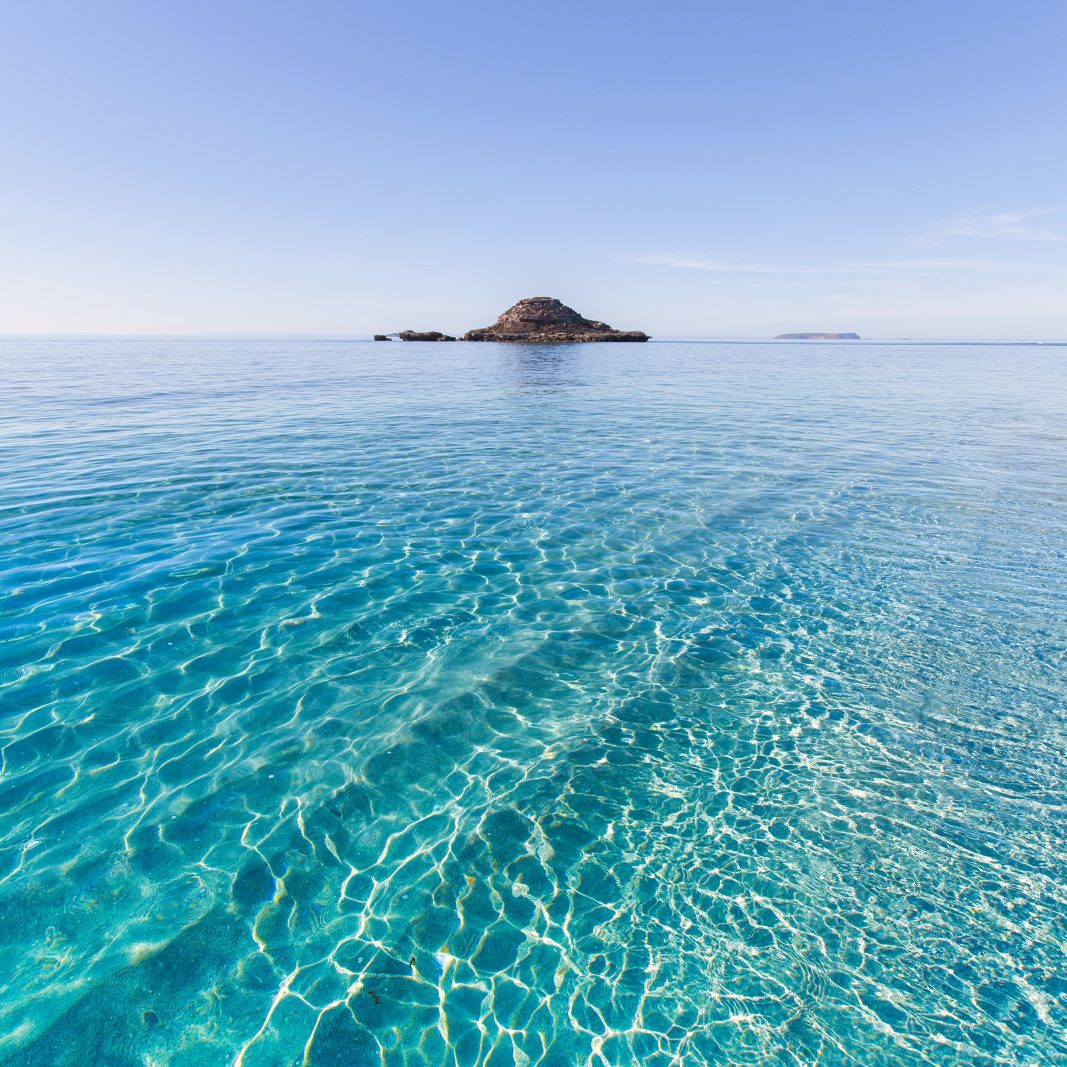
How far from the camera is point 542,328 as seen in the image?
163m

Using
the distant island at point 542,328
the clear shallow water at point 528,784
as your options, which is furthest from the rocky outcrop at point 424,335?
the clear shallow water at point 528,784

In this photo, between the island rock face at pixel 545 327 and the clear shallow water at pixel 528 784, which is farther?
the island rock face at pixel 545 327

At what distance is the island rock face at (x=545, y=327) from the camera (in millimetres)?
158375

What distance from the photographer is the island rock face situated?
15838 cm

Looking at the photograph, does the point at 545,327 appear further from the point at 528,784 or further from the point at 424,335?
the point at 528,784

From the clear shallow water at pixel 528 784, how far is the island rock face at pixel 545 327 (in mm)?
152700

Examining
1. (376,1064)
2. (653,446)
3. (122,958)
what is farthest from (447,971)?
(653,446)

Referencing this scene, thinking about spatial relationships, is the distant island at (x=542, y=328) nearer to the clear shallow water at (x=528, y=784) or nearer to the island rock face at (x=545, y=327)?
the island rock face at (x=545, y=327)

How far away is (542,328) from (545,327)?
0.92m

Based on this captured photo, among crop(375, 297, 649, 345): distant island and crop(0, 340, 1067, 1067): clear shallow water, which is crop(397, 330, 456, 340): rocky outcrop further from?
crop(0, 340, 1067, 1067): clear shallow water

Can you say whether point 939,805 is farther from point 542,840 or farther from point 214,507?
point 214,507

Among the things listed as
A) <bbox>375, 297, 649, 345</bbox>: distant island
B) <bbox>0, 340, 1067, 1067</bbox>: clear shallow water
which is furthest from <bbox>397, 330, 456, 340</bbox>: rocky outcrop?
<bbox>0, 340, 1067, 1067</bbox>: clear shallow water

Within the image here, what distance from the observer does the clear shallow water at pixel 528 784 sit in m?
4.57

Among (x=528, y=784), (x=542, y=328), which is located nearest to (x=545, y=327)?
(x=542, y=328)
